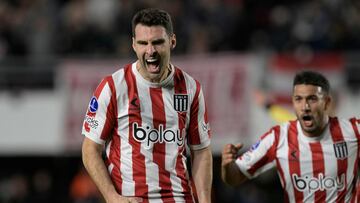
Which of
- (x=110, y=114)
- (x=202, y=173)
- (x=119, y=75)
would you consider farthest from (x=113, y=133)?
(x=202, y=173)

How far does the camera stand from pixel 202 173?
6199 mm

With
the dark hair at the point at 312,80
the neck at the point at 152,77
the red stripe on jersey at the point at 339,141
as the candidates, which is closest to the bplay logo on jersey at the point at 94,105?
the neck at the point at 152,77

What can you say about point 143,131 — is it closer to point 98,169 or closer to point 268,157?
point 98,169

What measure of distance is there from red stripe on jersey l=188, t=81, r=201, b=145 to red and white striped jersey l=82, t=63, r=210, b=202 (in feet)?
0.07

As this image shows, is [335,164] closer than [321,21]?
Yes

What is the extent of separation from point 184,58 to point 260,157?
247 inches

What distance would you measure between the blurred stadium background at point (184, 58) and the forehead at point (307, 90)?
5967mm

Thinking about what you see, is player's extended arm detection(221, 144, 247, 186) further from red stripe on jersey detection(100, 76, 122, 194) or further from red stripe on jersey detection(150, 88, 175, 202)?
red stripe on jersey detection(100, 76, 122, 194)

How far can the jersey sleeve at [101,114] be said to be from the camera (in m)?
5.96

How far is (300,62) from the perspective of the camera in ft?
42.6

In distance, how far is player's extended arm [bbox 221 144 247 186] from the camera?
269 inches

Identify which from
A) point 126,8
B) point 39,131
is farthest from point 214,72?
point 39,131

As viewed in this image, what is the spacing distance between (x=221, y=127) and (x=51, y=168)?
3.61 metres

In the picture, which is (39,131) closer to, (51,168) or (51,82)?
(51,82)
